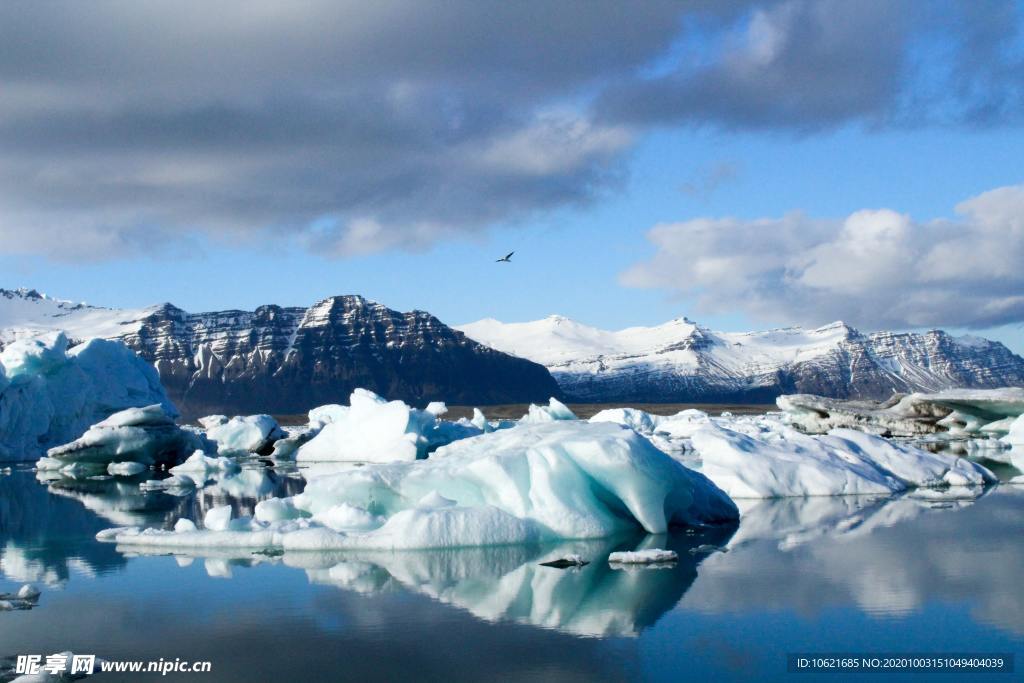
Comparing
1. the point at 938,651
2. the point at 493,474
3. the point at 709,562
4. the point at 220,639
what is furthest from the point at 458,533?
the point at 938,651

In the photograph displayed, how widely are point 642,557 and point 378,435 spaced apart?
23416 mm

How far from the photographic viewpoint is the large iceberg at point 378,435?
33.3 metres

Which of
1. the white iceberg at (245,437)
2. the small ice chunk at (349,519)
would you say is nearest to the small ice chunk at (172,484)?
the small ice chunk at (349,519)

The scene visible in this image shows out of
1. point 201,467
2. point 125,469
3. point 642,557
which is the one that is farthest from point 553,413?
point 642,557

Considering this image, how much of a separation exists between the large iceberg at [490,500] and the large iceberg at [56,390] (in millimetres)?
25409

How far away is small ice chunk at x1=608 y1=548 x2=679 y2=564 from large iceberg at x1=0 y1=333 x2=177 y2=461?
30.4 metres

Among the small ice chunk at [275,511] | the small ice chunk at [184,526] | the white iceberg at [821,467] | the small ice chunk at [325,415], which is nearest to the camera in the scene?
the small ice chunk at [184,526]

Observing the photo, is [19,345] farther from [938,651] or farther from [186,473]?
[938,651]

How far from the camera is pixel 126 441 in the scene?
108 ft

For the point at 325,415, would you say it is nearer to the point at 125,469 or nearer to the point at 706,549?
the point at 125,469

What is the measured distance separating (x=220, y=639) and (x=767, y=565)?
6356 millimetres

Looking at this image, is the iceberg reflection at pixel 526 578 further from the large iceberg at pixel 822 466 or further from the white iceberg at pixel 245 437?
the white iceberg at pixel 245 437

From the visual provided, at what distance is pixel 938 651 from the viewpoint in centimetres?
824

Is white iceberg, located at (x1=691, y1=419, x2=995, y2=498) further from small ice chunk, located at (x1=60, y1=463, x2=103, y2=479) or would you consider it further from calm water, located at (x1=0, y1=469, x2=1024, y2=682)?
small ice chunk, located at (x1=60, y1=463, x2=103, y2=479)
